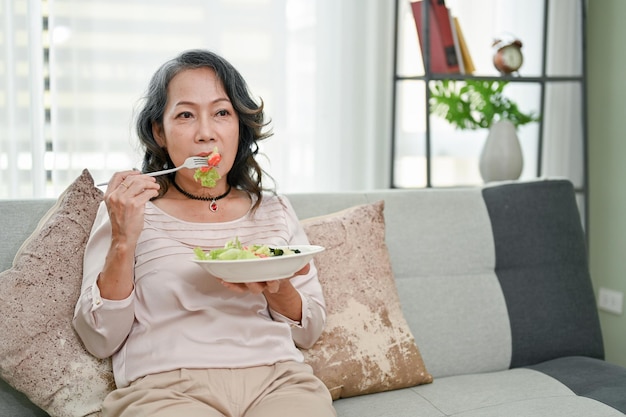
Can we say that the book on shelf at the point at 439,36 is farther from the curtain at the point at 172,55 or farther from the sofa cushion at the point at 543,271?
the sofa cushion at the point at 543,271

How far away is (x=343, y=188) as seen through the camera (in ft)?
10.5

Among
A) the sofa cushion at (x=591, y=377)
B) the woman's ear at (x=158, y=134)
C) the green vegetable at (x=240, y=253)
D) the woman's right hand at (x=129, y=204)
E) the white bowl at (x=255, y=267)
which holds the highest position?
the woman's ear at (x=158, y=134)

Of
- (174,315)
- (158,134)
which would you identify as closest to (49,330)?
(174,315)

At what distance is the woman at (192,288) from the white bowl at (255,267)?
0.24 feet

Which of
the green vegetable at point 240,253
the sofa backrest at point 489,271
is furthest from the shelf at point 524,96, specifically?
the green vegetable at point 240,253

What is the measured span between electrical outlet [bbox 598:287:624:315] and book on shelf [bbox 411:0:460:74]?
4.12 feet

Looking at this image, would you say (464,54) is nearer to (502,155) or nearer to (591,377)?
(502,155)

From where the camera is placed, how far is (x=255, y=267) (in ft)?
4.76

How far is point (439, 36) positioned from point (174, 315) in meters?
1.95

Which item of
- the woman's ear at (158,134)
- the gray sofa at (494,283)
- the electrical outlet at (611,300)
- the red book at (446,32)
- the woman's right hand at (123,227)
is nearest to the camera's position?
the woman's right hand at (123,227)

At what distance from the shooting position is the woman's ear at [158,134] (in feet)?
6.03

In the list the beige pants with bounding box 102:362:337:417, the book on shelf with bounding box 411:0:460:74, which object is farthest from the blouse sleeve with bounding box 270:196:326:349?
the book on shelf with bounding box 411:0:460:74

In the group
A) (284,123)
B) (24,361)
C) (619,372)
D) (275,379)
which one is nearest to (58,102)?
(284,123)

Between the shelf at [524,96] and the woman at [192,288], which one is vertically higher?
the shelf at [524,96]
